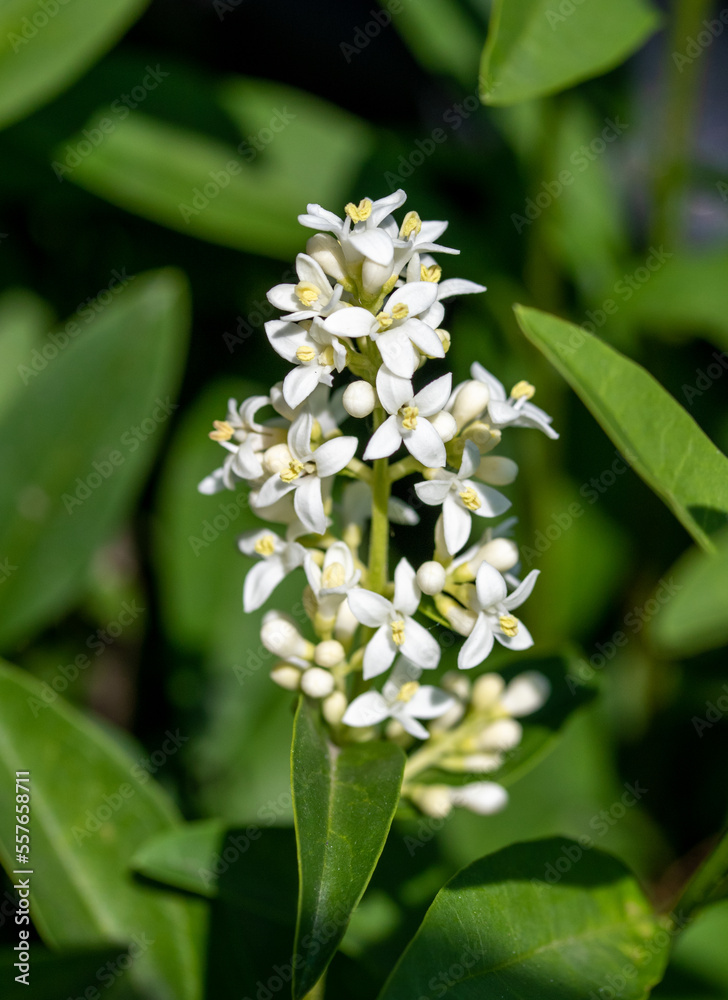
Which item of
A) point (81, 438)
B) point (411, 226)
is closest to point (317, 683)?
point (411, 226)

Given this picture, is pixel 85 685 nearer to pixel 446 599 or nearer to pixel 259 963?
pixel 259 963

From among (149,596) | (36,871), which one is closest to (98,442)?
(149,596)

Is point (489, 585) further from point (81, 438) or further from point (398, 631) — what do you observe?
point (81, 438)

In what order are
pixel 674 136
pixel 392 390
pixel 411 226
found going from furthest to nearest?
pixel 674 136
pixel 411 226
pixel 392 390

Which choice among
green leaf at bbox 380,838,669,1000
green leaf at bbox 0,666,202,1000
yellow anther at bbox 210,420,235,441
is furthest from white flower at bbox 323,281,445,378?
green leaf at bbox 0,666,202,1000

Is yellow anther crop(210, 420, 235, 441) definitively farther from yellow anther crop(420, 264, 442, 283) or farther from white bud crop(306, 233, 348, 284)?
yellow anther crop(420, 264, 442, 283)
